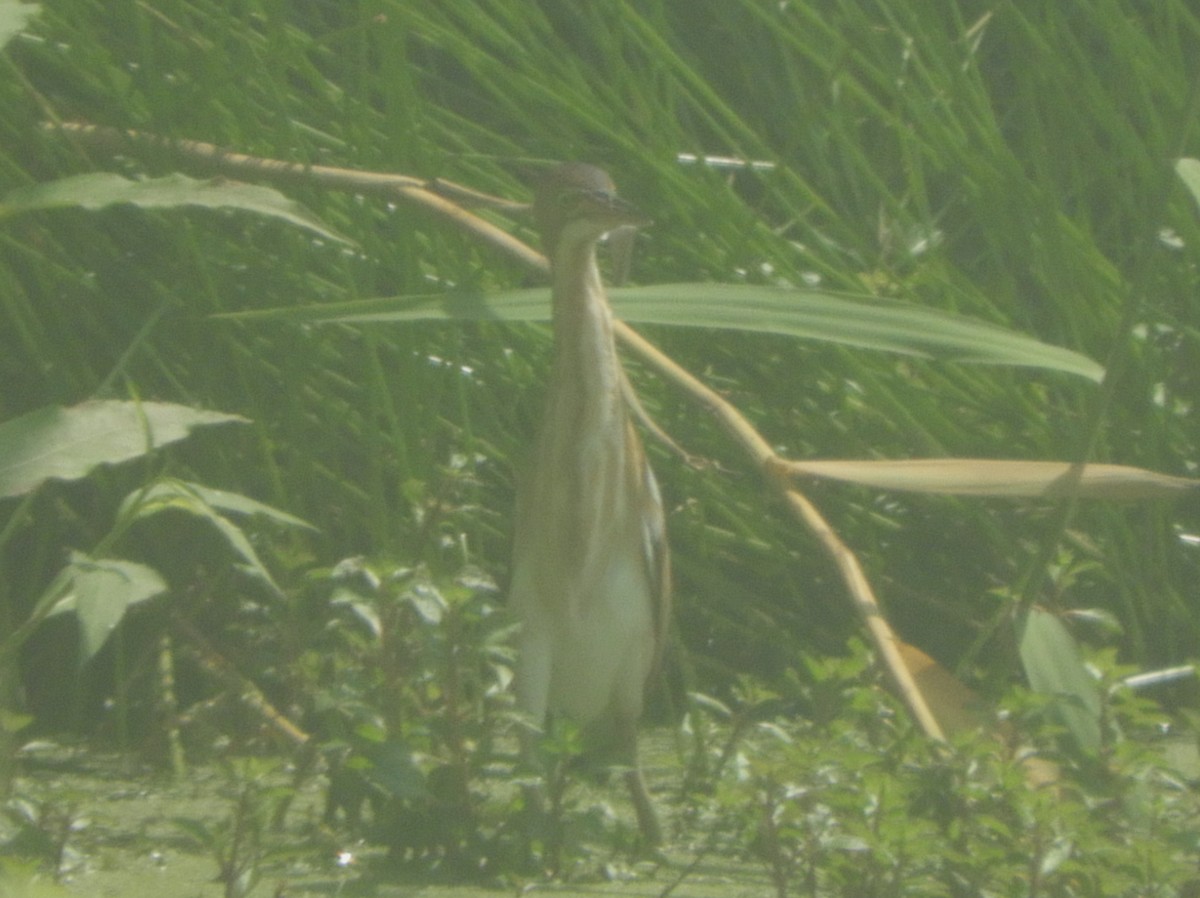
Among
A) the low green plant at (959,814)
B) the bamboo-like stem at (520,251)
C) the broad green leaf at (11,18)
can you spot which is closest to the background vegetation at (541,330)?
the bamboo-like stem at (520,251)

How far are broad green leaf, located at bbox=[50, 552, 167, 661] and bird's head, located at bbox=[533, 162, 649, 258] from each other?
2.89ft

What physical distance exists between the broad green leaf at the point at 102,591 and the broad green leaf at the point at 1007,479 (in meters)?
0.79

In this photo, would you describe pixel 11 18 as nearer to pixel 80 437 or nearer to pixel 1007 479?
pixel 80 437

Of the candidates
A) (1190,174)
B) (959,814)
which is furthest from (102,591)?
(1190,174)

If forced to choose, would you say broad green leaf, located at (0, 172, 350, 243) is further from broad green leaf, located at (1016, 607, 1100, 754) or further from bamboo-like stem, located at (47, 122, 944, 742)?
broad green leaf, located at (1016, 607, 1100, 754)

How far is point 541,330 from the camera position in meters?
2.88

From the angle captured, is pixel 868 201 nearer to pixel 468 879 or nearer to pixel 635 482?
pixel 635 482

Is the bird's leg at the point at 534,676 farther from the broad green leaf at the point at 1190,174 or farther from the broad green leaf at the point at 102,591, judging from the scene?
the broad green leaf at the point at 1190,174

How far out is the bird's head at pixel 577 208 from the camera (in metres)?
2.42

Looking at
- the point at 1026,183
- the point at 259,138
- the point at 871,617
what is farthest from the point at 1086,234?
the point at 259,138

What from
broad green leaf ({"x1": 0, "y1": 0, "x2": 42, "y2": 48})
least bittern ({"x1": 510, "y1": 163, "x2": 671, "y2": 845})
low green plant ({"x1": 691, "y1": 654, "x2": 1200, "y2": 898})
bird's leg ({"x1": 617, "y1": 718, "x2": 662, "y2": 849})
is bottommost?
bird's leg ({"x1": 617, "y1": 718, "x2": 662, "y2": 849})

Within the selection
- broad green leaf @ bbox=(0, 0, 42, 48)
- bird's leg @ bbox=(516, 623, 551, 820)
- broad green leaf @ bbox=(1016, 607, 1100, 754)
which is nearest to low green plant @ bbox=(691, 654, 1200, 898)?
broad green leaf @ bbox=(1016, 607, 1100, 754)

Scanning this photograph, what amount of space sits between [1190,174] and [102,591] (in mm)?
1250

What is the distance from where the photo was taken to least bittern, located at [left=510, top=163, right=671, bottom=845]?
247 centimetres
